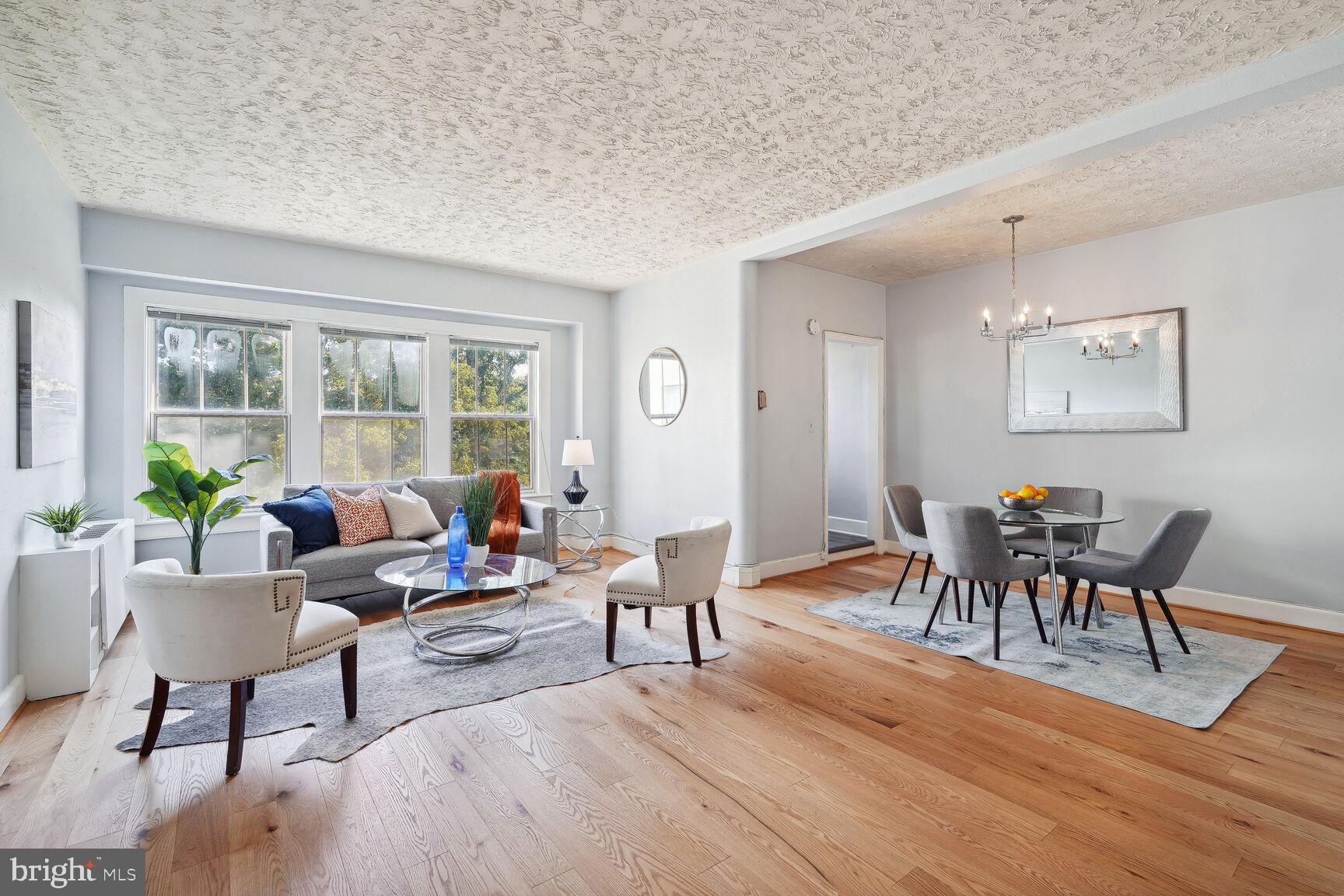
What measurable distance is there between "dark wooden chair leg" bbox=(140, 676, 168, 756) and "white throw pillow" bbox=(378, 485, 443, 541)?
2.24 metres

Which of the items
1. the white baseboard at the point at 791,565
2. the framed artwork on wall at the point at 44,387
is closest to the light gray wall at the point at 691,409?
the white baseboard at the point at 791,565

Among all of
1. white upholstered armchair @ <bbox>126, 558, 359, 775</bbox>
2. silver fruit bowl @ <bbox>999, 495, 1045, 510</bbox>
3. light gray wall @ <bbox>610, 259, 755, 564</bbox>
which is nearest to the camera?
white upholstered armchair @ <bbox>126, 558, 359, 775</bbox>

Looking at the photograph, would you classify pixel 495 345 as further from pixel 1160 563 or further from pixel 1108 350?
pixel 1160 563

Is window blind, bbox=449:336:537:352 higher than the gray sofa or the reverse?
higher

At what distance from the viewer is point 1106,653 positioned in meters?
3.48

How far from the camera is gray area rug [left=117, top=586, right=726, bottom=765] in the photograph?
8.48 feet

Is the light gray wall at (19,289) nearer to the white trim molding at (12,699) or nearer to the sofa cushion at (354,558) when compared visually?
the white trim molding at (12,699)

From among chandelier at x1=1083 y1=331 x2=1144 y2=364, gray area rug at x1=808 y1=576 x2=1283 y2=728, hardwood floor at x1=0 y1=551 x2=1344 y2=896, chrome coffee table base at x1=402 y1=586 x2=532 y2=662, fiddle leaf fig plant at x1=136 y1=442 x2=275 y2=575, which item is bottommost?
hardwood floor at x1=0 y1=551 x2=1344 y2=896

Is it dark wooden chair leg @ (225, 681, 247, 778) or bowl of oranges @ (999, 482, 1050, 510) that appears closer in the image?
dark wooden chair leg @ (225, 681, 247, 778)

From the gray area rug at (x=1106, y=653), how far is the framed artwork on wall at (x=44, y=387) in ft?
14.6

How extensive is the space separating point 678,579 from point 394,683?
151 cm

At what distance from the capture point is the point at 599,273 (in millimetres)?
5863

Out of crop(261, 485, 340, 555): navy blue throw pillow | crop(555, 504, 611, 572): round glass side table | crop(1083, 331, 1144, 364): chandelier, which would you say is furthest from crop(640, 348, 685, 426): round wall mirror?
crop(1083, 331, 1144, 364): chandelier

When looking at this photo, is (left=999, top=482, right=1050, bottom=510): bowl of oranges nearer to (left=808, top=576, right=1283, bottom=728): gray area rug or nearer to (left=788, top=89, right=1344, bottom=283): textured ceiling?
(left=808, top=576, right=1283, bottom=728): gray area rug
